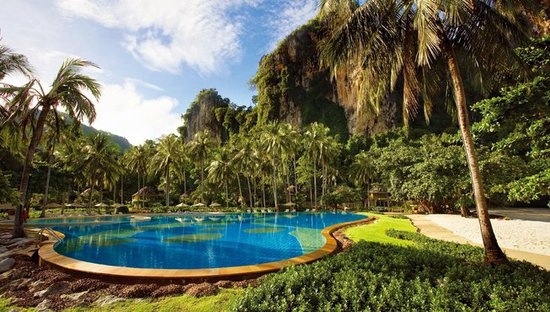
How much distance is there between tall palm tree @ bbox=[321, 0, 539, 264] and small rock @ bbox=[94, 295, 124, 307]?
7.28m

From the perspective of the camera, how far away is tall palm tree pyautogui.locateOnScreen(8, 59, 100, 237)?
37.7 feet

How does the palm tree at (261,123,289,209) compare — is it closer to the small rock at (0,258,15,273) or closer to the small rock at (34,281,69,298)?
the small rock at (0,258,15,273)

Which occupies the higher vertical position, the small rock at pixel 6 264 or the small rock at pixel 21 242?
the small rock at pixel 21 242

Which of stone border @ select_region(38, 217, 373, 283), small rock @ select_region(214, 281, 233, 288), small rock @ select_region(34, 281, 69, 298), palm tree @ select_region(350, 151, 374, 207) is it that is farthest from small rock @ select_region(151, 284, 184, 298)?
palm tree @ select_region(350, 151, 374, 207)

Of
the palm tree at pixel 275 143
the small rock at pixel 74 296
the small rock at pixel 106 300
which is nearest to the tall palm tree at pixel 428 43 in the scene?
the small rock at pixel 106 300

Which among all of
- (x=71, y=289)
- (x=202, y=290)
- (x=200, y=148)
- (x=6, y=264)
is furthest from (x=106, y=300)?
(x=200, y=148)

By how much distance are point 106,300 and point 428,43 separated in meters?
8.19

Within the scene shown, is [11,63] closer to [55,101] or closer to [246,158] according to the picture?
[55,101]

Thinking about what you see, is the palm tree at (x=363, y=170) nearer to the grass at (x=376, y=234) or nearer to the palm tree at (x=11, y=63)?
the grass at (x=376, y=234)

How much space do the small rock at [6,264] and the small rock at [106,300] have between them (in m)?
4.10

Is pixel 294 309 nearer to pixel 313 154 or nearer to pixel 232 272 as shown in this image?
pixel 232 272

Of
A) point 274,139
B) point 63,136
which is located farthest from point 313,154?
point 63,136

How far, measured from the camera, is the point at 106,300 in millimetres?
5688

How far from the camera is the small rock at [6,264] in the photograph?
7.84 m
